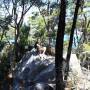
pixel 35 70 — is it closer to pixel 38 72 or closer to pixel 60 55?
pixel 38 72

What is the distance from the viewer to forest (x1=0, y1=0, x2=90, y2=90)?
13.8 meters

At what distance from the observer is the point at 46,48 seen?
1862 cm

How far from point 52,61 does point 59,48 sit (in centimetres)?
525

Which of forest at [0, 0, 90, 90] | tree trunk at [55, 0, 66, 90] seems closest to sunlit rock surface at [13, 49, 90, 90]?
forest at [0, 0, 90, 90]

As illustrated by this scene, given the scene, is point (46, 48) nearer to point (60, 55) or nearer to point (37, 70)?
point (37, 70)

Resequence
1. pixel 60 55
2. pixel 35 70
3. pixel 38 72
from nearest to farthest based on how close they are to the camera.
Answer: pixel 60 55 → pixel 38 72 → pixel 35 70

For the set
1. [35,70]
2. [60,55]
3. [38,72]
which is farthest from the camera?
[35,70]

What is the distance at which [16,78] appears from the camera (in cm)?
1872

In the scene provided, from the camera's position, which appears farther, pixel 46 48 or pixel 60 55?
pixel 46 48

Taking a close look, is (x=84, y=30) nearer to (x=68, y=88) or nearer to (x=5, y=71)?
(x=5, y=71)

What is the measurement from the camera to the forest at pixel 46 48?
13750 mm

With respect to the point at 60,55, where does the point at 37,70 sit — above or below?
below

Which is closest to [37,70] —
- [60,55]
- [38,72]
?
[38,72]

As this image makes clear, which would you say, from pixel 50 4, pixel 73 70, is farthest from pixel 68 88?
pixel 50 4
